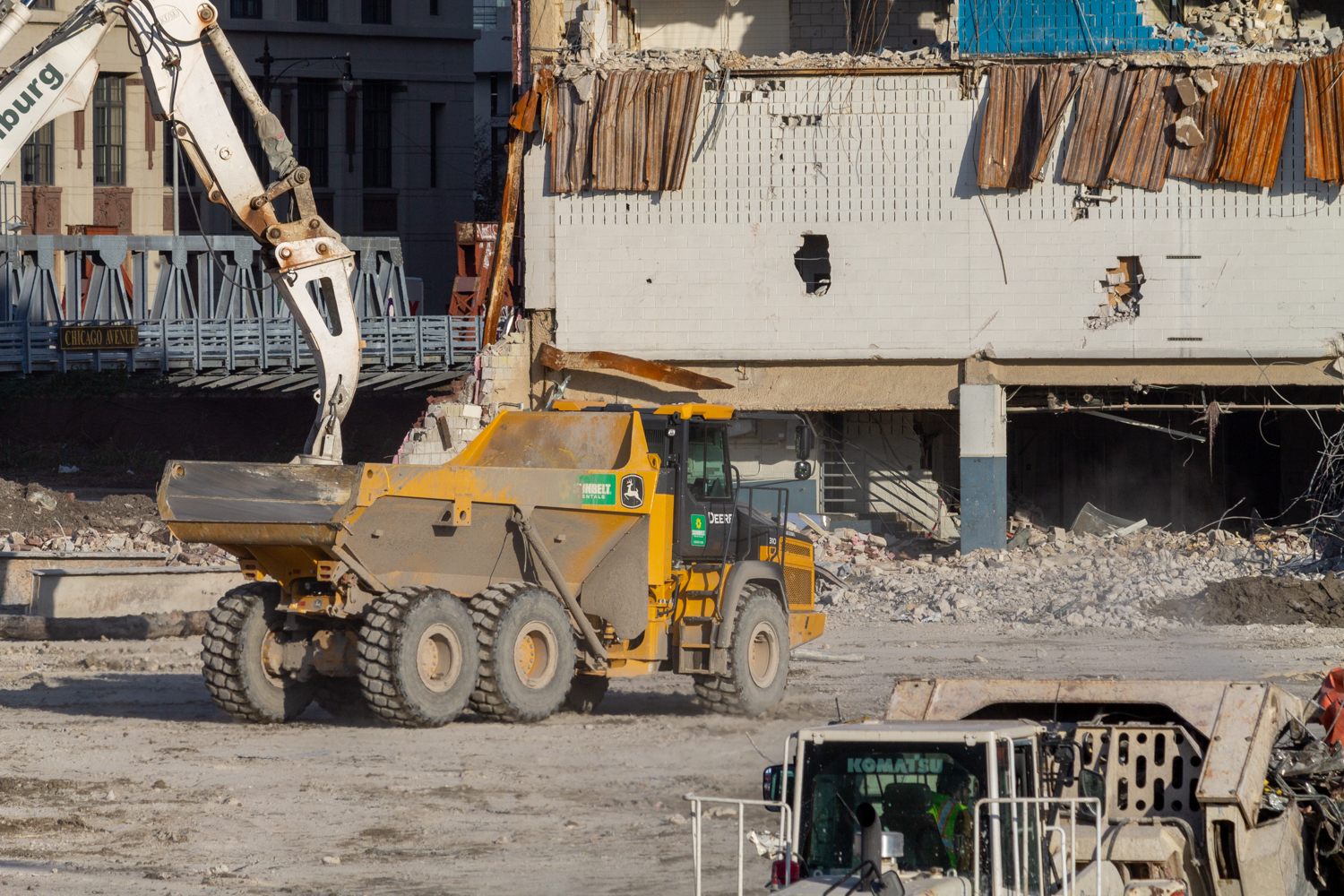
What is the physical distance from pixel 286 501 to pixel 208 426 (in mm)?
36738

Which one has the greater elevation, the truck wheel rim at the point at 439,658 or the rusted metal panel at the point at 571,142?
the rusted metal panel at the point at 571,142

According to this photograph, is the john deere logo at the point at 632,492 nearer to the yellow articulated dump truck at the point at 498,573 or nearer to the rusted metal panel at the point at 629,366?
the yellow articulated dump truck at the point at 498,573

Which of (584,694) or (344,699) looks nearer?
(344,699)

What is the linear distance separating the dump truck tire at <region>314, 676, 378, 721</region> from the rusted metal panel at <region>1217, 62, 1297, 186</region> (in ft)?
63.1

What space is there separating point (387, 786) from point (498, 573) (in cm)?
274

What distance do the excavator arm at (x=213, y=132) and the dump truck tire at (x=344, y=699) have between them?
6.46 feet

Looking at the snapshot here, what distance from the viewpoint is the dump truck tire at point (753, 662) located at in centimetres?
1389

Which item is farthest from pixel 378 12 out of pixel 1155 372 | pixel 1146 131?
pixel 1155 372

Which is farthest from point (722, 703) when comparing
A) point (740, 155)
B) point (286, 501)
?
point (740, 155)

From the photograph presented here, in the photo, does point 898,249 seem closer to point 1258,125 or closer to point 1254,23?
point 1258,125

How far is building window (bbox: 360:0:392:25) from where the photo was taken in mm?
56438

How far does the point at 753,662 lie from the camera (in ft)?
47.5

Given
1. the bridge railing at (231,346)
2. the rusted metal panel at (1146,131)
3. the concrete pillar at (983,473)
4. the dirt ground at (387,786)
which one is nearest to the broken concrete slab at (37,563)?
the dirt ground at (387,786)

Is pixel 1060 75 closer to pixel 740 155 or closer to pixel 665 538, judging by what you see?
pixel 740 155
